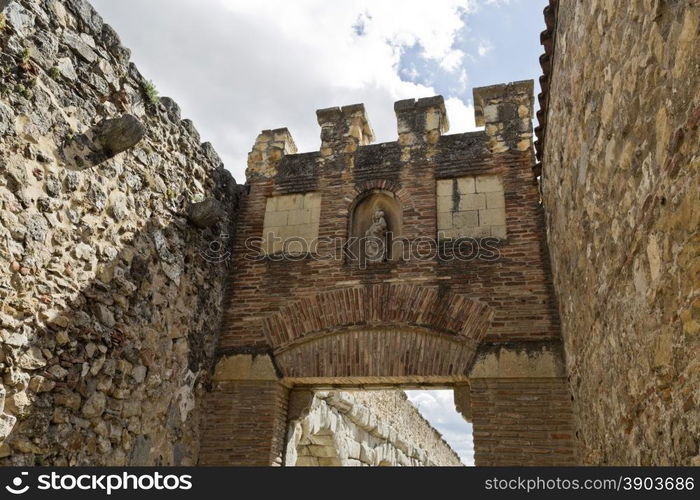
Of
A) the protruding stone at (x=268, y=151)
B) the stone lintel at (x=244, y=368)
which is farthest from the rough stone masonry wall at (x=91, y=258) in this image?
the protruding stone at (x=268, y=151)

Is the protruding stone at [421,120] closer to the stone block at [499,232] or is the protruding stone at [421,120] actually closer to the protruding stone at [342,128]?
the protruding stone at [342,128]

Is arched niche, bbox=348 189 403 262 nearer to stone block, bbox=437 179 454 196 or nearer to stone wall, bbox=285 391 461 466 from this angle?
stone block, bbox=437 179 454 196

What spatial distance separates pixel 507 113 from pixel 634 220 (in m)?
4.31

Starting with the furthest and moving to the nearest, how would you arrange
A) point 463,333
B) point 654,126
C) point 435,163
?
point 435,163, point 463,333, point 654,126

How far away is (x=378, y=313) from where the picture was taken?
6016 millimetres

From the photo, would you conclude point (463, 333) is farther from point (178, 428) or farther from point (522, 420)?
point (178, 428)

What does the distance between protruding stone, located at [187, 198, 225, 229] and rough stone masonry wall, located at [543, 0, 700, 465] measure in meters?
3.53

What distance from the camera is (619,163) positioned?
2.93 metres

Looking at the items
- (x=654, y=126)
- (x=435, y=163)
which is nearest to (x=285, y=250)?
(x=435, y=163)

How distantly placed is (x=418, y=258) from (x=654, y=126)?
3.91 m

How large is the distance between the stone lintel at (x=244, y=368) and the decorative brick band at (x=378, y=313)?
8.0 inches

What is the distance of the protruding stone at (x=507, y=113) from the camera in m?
6.58

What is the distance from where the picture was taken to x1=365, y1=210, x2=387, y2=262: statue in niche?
6.43 metres

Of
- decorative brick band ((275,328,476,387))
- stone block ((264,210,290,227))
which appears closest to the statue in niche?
decorative brick band ((275,328,476,387))
